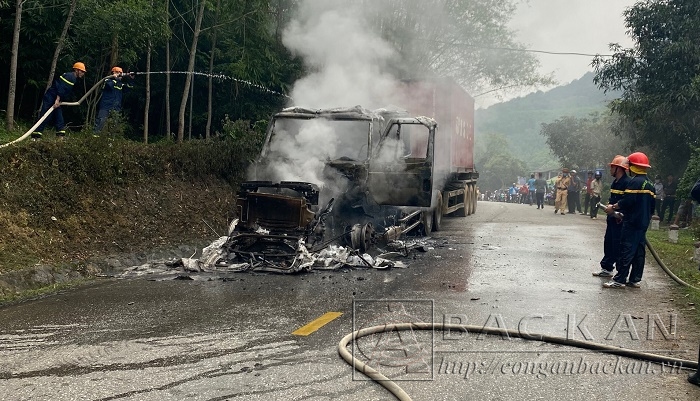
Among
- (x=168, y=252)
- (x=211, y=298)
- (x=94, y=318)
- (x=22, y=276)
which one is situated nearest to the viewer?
(x=94, y=318)

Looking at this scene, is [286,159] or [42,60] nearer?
[286,159]

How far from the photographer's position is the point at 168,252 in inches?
416

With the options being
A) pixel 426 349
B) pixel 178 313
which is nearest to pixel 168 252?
pixel 178 313

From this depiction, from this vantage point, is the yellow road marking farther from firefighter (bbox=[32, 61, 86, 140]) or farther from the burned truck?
firefighter (bbox=[32, 61, 86, 140])

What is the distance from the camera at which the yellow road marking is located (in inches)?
217

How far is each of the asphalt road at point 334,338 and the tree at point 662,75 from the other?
12.8 metres

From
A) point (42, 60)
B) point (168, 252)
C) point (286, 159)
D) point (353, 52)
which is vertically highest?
point (353, 52)

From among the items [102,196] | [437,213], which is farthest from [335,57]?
[102,196]

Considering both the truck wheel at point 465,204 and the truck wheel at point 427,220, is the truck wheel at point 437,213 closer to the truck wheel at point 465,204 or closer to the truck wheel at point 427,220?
the truck wheel at point 427,220

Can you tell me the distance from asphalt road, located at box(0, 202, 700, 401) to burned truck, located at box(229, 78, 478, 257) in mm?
1025

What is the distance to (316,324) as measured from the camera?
19.1ft

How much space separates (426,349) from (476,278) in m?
3.85

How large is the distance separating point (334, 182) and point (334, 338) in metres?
5.62

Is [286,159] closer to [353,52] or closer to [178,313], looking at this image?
[178,313]
